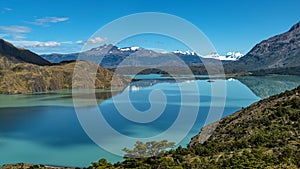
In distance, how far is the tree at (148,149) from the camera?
126 ft

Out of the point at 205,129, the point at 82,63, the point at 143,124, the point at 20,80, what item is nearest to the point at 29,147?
the point at 143,124

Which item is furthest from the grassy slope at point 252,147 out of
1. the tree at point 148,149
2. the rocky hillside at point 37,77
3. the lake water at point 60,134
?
the rocky hillside at point 37,77

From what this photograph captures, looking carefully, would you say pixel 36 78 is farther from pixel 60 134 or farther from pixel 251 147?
pixel 251 147

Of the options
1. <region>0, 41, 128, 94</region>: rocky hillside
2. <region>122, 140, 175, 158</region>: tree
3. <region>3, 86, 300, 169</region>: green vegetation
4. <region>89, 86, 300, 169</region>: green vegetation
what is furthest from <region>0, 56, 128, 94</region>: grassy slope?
<region>89, 86, 300, 169</region>: green vegetation

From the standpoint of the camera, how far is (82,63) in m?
173

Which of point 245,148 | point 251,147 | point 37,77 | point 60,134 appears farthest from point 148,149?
point 37,77

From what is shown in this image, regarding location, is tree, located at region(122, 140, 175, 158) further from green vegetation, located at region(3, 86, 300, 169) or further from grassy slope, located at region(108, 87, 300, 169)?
grassy slope, located at region(108, 87, 300, 169)

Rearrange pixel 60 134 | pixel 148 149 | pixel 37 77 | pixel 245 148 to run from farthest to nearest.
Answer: pixel 37 77 → pixel 60 134 → pixel 148 149 → pixel 245 148

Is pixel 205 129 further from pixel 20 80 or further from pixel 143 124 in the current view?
pixel 20 80

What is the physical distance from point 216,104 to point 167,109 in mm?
16170

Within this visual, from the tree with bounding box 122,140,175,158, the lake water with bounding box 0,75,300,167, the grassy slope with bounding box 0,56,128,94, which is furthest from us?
the grassy slope with bounding box 0,56,128,94

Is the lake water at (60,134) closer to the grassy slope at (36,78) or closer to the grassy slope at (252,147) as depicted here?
the grassy slope at (252,147)

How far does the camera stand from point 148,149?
131 ft

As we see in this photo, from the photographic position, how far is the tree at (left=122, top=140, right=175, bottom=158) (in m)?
38.3
